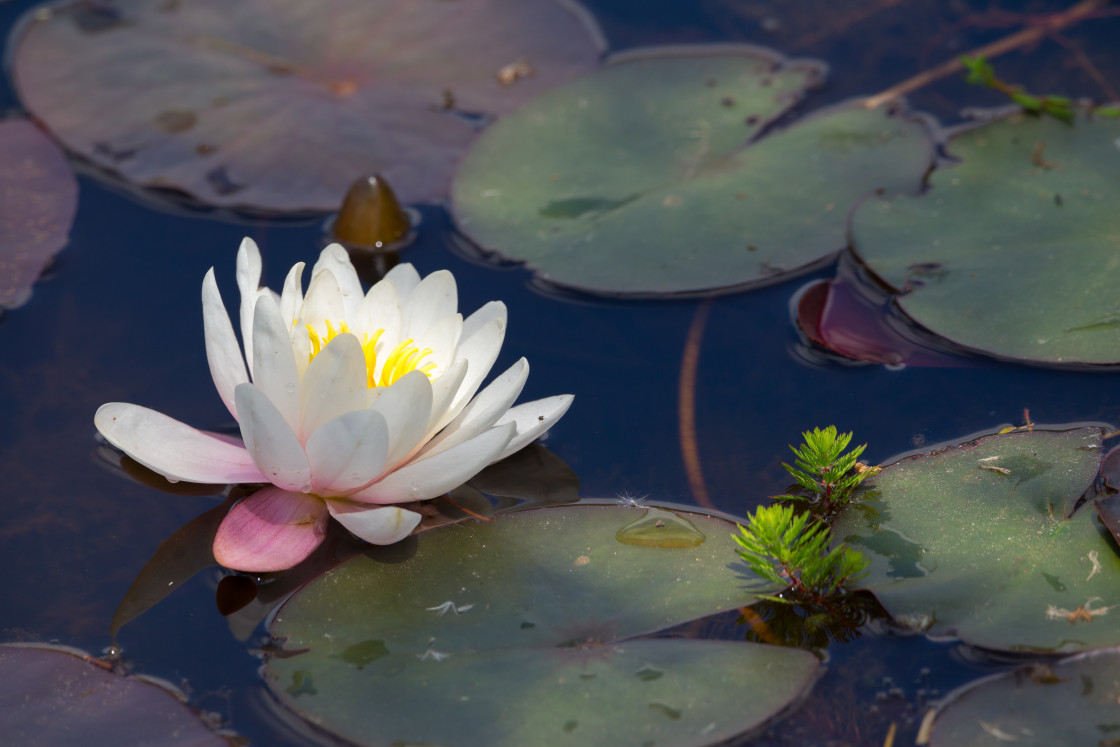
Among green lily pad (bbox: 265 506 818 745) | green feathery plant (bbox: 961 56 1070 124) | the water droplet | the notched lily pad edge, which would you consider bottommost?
green lily pad (bbox: 265 506 818 745)

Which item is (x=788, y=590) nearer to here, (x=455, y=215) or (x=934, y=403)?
(x=934, y=403)

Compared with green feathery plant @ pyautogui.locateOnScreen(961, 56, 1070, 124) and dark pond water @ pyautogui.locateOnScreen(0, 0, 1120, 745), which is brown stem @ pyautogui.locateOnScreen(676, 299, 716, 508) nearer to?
dark pond water @ pyautogui.locateOnScreen(0, 0, 1120, 745)

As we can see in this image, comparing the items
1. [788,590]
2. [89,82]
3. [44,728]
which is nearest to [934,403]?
[788,590]

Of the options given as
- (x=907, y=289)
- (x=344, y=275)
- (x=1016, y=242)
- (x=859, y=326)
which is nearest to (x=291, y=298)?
(x=344, y=275)

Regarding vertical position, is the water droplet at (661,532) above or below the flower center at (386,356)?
below

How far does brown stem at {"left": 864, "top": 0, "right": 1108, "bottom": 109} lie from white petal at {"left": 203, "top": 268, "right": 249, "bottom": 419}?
2905 mm

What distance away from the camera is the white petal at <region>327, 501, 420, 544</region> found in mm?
2229

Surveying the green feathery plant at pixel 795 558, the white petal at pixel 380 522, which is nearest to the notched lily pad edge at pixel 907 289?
the green feathery plant at pixel 795 558

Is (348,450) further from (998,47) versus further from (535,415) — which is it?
(998,47)

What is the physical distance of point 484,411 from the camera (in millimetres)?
2377

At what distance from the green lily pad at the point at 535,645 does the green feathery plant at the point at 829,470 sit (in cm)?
29

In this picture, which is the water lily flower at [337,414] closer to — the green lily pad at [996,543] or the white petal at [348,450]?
the white petal at [348,450]

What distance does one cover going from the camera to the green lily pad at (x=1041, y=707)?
1.94m

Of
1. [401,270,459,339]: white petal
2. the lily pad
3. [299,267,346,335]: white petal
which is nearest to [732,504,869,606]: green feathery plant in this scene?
[401,270,459,339]: white petal
